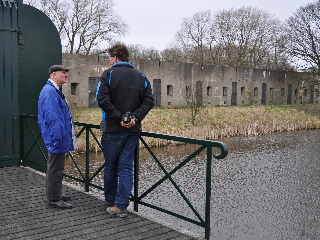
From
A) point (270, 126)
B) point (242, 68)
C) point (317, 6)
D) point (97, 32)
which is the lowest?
point (270, 126)

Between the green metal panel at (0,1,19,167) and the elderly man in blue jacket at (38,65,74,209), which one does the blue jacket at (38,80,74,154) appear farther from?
the green metal panel at (0,1,19,167)

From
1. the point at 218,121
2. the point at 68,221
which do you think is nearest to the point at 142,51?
the point at 218,121

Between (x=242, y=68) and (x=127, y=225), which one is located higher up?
(x=242, y=68)

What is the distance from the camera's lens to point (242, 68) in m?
31.3

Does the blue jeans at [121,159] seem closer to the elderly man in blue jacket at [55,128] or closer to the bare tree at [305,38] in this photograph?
the elderly man in blue jacket at [55,128]

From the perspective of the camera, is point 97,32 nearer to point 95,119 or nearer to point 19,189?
point 95,119

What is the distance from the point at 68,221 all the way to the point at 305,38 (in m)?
29.5

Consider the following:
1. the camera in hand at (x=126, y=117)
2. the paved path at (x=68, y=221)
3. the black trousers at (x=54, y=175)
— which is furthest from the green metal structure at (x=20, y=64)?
the camera in hand at (x=126, y=117)

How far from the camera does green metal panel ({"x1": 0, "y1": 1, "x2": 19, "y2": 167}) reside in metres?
6.43

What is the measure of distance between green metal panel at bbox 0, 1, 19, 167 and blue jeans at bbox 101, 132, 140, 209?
9.70ft

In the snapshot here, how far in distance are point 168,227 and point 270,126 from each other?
62.4ft

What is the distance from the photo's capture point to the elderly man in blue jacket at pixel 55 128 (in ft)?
14.3

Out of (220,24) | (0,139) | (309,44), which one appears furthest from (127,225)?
(220,24)

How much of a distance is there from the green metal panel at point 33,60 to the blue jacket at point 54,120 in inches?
88.0
